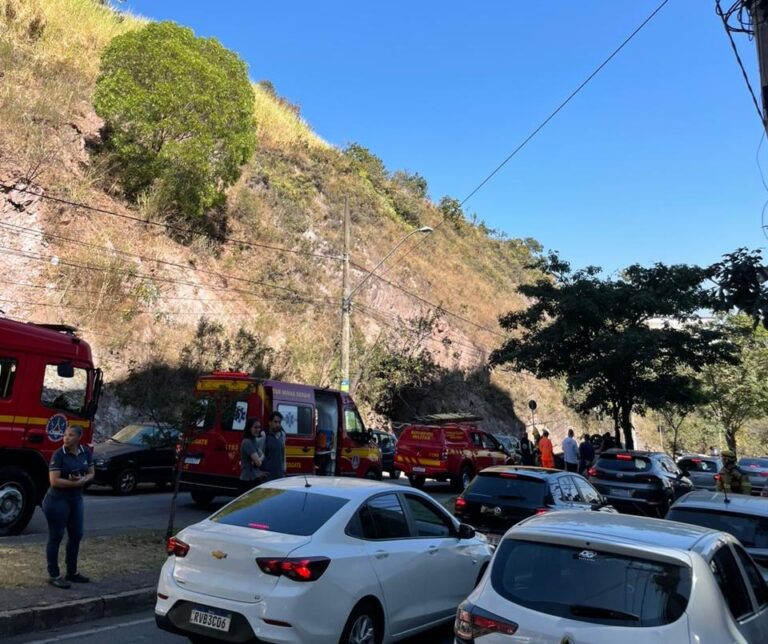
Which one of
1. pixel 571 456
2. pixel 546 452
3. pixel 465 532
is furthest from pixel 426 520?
pixel 571 456

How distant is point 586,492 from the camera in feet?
32.5

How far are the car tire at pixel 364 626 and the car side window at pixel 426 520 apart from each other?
96cm

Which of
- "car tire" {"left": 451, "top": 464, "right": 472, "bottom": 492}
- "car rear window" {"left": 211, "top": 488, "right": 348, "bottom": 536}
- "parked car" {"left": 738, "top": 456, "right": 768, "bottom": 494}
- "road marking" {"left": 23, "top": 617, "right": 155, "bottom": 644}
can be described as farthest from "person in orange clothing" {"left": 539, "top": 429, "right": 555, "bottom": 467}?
"car rear window" {"left": 211, "top": 488, "right": 348, "bottom": 536}

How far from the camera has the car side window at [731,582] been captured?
3787 mm

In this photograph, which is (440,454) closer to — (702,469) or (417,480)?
(417,480)

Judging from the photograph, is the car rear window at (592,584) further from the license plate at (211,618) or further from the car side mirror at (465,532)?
the car side mirror at (465,532)

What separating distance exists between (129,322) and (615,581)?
2207cm

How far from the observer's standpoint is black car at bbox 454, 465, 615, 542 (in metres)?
8.84

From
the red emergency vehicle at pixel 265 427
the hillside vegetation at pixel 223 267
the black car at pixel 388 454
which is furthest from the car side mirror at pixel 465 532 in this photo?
the black car at pixel 388 454

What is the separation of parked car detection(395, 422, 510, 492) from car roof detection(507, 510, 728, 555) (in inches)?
565

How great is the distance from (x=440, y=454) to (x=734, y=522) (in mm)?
12178

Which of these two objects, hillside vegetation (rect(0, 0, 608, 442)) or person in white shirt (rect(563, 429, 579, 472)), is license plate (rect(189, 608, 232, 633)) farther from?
hillside vegetation (rect(0, 0, 608, 442))

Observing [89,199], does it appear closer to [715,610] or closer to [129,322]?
[129,322]

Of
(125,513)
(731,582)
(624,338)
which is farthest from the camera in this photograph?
(624,338)
